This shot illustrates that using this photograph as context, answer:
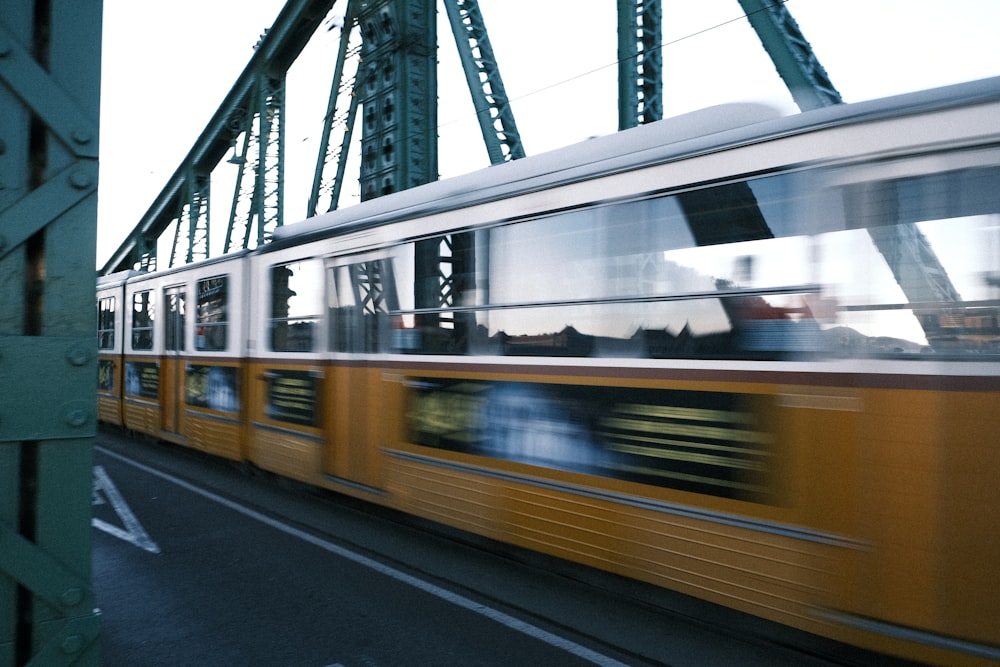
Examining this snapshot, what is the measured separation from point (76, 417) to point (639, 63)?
383 inches

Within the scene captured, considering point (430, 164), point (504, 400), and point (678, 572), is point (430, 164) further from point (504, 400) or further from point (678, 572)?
point (678, 572)

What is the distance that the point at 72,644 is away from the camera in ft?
4.99

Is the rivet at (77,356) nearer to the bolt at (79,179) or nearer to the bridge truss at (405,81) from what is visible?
the bolt at (79,179)

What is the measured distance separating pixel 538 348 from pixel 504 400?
444 mm

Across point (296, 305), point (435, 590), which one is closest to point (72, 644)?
point (435, 590)

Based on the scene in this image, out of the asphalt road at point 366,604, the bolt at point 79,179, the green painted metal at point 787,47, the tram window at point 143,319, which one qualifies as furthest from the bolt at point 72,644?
the tram window at point 143,319

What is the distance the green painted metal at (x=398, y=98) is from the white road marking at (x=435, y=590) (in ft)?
26.2

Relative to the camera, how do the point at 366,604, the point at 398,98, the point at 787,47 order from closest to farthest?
the point at 366,604 → the point at 787,47 → the point at 398,98

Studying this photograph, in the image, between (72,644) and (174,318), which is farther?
(174,318)

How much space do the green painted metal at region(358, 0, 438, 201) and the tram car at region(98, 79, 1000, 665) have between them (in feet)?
26.8

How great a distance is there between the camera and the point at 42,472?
4.88ft

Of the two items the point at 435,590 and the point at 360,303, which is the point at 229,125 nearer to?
the point at 360,303

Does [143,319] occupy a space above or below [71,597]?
above

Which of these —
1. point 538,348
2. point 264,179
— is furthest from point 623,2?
point 264,179
